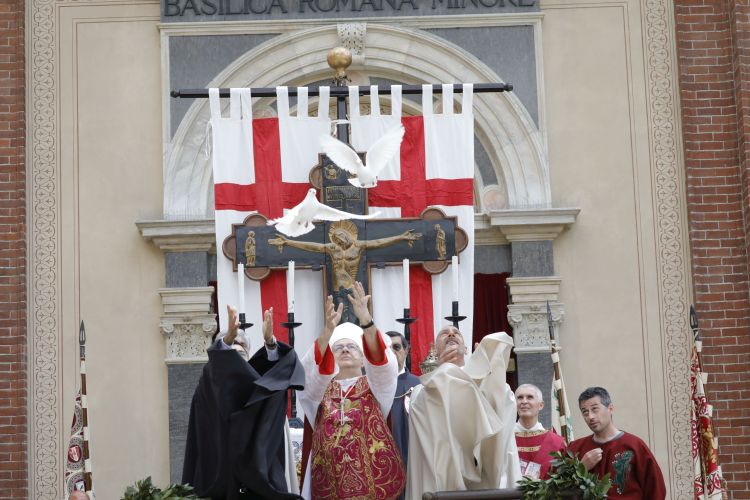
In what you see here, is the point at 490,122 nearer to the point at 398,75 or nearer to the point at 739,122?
the point at 398,75

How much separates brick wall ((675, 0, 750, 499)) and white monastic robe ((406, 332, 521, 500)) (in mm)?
4803

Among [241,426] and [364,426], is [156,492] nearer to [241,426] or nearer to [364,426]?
[241,426]

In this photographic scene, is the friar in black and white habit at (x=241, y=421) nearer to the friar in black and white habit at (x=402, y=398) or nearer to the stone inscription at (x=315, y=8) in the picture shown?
the friar in black and white habit at (x=402, y=398)

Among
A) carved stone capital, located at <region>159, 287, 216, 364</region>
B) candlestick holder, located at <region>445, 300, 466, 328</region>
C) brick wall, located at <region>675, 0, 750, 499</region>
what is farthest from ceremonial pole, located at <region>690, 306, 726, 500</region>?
carved stone capital, located at <region>159, 287, 216, 364</region>

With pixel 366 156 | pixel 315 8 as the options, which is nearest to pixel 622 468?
pixel 366 156

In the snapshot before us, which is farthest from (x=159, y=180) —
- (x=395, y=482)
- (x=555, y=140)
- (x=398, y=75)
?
(x=395, y=482)

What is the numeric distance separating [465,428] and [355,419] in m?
0.63

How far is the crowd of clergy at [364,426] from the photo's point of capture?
8359 millimetres

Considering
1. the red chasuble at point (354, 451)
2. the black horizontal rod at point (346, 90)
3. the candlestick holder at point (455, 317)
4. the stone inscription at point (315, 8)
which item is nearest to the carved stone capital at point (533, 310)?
the black horizontal rod at point (346, 90)

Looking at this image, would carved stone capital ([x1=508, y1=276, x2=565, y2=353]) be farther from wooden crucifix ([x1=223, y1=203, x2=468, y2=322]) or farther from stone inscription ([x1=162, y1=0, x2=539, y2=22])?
stone inscription ([x1=162, y1=0, x2=539, y2=22])

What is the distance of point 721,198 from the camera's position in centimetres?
1321

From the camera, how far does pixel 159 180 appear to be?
43.7 ft

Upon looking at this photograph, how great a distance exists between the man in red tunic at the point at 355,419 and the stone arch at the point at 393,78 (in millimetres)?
4677

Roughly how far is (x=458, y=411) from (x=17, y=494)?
18.1 feet
